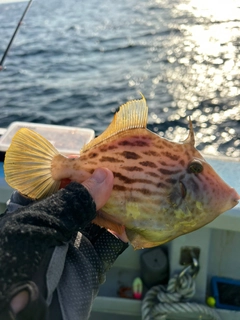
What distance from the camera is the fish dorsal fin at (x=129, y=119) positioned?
1.95 meters

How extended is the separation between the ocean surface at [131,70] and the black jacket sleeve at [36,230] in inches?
256

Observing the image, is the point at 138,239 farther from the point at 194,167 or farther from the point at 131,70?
the point at 131,70

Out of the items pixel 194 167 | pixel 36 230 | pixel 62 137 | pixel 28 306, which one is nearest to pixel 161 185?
pixel 194 167

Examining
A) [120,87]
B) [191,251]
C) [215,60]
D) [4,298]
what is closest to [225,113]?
[120,87]

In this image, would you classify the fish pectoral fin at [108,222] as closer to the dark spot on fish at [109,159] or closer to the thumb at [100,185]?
the thumb at [100,185]

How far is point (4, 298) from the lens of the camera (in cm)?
146

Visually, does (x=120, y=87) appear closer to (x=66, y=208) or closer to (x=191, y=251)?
(x=191, y=251)

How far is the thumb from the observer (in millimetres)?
1795

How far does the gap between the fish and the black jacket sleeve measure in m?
0.16

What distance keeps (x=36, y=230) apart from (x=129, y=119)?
2.26 ft

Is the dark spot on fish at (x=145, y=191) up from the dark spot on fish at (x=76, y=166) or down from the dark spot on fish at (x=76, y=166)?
down

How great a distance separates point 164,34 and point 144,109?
15.0 metres

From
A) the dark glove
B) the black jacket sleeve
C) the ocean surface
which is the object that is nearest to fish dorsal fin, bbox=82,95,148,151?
the black jacket sleeve

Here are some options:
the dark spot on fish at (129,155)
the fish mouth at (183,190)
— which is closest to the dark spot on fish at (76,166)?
the dark spot on fish at (129,155)
